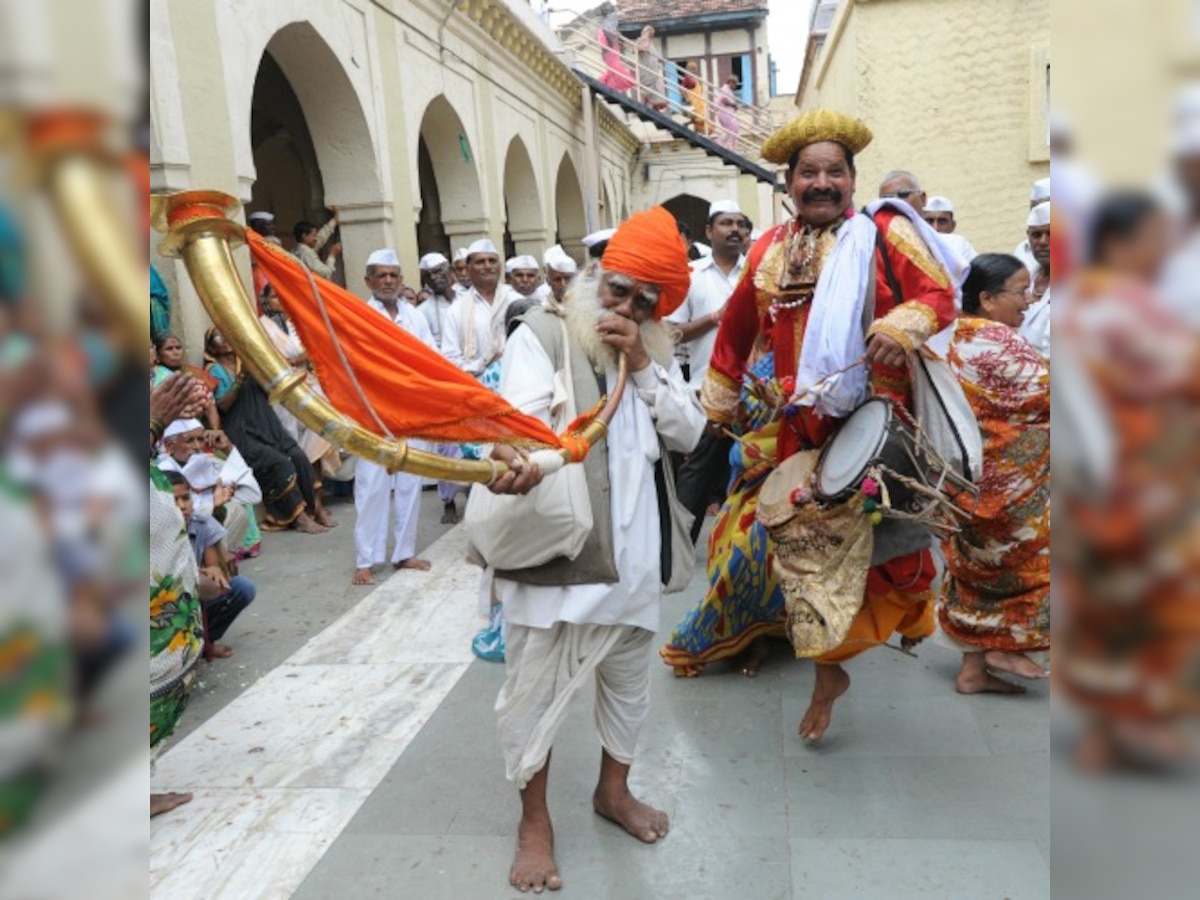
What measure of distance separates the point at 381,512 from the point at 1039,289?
372 cm

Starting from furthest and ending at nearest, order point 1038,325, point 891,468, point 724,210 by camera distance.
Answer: point 724,210 < point 1038,325 < point 891,468

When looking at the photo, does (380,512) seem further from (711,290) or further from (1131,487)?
(1131,487)

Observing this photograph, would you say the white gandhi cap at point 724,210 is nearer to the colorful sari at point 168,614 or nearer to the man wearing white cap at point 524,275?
the man wearing white cap at point 524,275

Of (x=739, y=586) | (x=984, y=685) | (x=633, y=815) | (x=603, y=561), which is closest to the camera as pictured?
(x=603, y=561)

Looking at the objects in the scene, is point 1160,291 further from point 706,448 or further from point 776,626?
point 706,448

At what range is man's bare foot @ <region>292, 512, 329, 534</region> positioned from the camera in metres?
6.36

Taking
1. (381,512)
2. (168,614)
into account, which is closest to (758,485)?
(168,614)

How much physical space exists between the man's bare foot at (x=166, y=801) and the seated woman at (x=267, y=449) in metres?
3.59

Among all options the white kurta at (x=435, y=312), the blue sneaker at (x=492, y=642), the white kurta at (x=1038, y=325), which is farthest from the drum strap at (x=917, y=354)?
the white kurta at (x=435, y=312)

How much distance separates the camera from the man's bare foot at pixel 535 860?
2340 mm

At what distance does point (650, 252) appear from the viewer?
7.88 ft

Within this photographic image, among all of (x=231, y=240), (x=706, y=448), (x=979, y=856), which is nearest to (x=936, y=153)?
(x=706, y=448)

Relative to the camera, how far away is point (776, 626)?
A: 3.63 metres

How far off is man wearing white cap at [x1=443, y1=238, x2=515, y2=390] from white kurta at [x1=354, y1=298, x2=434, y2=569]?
1235mm
